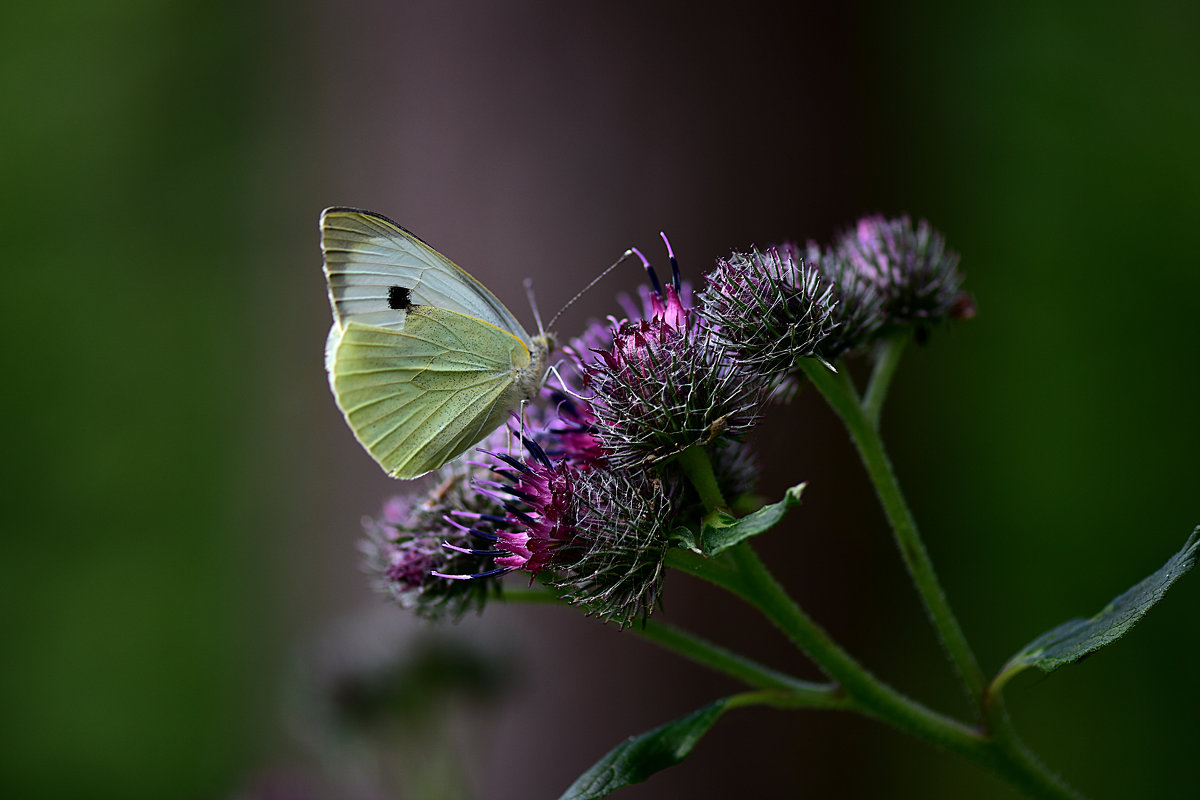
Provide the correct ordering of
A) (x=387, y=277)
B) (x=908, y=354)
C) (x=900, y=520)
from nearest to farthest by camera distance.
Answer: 1. (x=900, y=520)
2. (x=387, y=277)
3. (x=908, y=354)

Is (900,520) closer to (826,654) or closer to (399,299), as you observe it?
(826,654)

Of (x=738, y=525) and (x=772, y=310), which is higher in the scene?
(x=772, y=310)

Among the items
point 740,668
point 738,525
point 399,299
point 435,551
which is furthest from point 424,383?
point 738,525

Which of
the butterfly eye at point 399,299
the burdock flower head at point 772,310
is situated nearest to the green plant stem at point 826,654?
the burdock flower head at point 772,310

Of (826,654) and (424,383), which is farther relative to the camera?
(424,383)

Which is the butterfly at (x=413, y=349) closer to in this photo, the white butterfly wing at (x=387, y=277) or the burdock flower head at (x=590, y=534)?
the white butterfly wing at (x=387, y=277)

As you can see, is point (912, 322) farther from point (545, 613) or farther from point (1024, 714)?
point (1024, 714)

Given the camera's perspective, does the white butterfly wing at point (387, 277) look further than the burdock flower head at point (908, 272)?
Yes

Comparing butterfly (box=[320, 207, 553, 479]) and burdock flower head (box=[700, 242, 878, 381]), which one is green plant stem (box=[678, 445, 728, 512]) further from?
butterfly (box=[320, 207, 553, 479])
